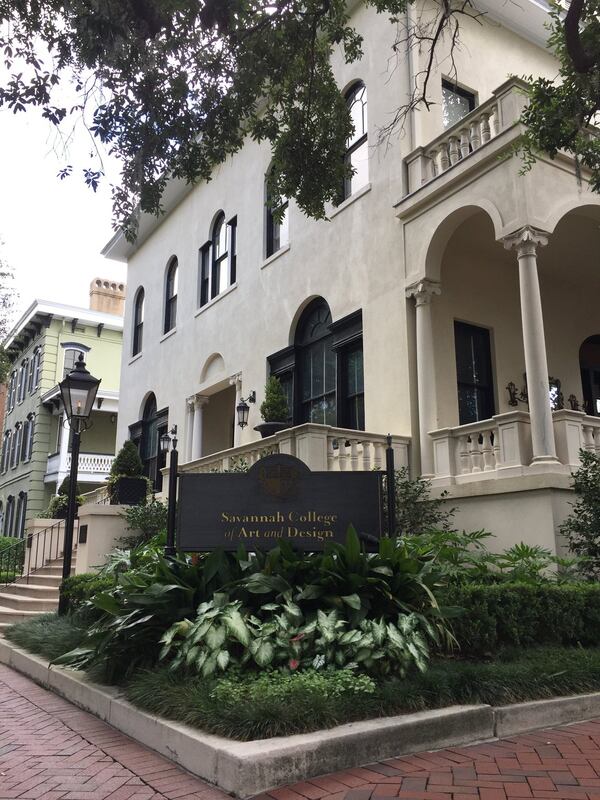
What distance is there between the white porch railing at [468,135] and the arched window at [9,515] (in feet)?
104

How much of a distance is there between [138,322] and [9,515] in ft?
60.1

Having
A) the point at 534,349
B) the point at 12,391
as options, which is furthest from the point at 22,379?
the point at 534,349

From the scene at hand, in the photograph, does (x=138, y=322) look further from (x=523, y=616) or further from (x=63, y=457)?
(x=523, y=616)

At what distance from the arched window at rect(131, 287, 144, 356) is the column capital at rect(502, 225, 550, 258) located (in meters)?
17.0

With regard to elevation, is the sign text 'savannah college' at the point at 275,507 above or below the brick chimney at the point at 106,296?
below

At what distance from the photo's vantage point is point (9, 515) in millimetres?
37750

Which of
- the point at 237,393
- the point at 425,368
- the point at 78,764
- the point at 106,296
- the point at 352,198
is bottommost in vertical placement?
the point at 78,764

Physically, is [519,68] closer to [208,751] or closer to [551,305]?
[551,305]

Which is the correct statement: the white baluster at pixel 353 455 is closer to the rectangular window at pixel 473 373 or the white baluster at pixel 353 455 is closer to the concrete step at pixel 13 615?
the rectangular window at pixel 473 373

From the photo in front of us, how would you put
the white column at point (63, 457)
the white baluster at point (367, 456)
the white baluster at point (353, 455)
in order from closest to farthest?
the white baluster at point (353, 455)
the white baluster at point (367, 456)
the white column at point (63, 457)

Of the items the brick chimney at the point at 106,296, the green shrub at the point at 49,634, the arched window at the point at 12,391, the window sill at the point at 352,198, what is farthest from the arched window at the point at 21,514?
the green shrub at the point at 49,634

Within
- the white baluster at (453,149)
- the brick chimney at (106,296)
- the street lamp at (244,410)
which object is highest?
the brick chimney at (106,296)

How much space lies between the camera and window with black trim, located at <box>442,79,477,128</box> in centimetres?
1375

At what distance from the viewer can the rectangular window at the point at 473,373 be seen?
1266 centimetres
